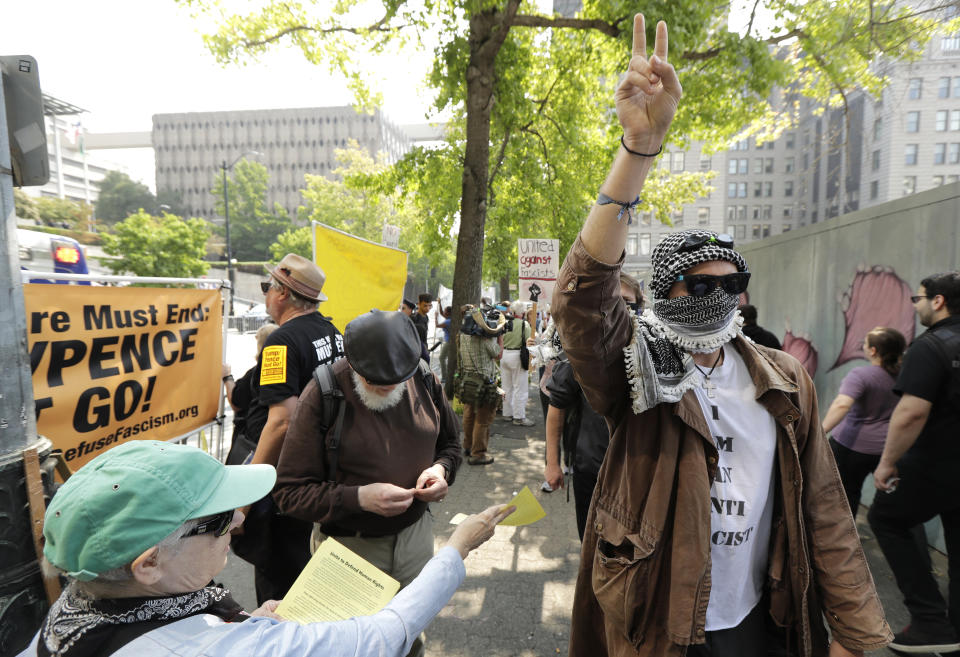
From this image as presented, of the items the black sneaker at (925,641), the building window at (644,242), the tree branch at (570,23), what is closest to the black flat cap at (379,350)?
the black sneaker at (925,641)

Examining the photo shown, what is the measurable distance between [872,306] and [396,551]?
16.4ft

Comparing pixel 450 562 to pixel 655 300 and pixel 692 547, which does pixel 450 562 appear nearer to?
pixel 692 547

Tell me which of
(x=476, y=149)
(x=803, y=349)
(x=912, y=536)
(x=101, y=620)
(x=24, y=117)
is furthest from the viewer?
(x=476, y=149)

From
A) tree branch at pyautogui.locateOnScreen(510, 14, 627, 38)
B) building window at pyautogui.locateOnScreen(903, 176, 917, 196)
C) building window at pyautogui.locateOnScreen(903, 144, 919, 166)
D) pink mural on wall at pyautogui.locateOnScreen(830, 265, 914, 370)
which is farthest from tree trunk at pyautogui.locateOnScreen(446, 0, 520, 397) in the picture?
building window at pyautogui.locateOnScreen(903, 144, 919, 166)

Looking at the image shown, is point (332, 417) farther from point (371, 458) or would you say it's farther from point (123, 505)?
point (123, 505)

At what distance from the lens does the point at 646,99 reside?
1.12 meters

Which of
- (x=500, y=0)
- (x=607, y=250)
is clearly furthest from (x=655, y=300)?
(x=500, y=0)

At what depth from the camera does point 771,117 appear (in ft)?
31.6

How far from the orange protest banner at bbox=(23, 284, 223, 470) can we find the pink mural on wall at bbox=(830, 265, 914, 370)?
227 inches

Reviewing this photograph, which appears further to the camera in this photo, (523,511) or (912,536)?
(912,536)

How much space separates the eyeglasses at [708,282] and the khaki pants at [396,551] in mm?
1593

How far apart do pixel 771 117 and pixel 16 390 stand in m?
11.6

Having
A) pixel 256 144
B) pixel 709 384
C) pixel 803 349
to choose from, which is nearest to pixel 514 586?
pixel 709 384

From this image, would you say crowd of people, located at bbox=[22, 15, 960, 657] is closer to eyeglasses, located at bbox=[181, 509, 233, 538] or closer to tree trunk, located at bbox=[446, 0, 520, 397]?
eyeglasses, located at bbox=[181, 509, 233, 538]
